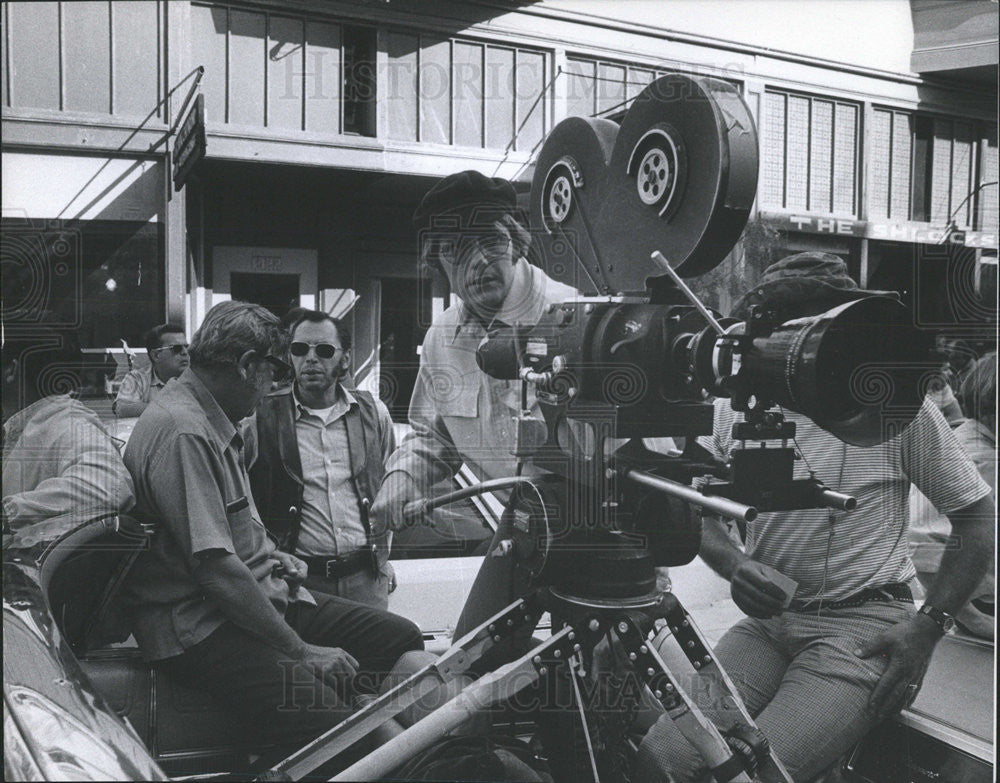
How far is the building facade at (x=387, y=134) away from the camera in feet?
4.74

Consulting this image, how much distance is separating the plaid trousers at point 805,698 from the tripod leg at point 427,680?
343mm

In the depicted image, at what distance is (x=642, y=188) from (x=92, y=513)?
1.08 metres

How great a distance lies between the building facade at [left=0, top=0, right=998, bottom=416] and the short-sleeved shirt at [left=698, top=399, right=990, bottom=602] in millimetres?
353

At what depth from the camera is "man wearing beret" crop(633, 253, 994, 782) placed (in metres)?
1.44

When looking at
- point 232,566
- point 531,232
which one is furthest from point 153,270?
point 531,232

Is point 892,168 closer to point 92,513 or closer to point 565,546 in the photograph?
point 565,546

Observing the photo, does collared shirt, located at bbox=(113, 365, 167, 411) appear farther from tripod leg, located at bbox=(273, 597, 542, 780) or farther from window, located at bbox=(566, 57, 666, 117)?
window, located at bbox=(566, 57, 666, 117)

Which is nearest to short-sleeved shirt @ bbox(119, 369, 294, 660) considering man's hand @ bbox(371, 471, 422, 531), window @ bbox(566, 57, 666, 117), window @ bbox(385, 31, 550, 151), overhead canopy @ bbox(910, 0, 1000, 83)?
man's hand @ bbox(371, 471, 422, 531)

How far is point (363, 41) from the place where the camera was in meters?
1.60

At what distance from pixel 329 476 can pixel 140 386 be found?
17.0 inches

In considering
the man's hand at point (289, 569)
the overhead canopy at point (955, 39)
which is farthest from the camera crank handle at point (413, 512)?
the overhead canopy at point (955, 39)

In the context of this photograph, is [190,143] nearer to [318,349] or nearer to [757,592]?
[318,349]

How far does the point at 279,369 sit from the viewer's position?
5.36 feet

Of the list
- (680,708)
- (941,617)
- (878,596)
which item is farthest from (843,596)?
(680,708)
